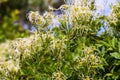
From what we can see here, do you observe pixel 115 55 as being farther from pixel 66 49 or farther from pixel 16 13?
pixel 16 13

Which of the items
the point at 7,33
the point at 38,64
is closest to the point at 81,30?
the point at 38,64

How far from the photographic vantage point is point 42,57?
3.51 metres

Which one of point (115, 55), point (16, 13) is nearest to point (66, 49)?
point (115, 55)

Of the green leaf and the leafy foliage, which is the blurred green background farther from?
the green leaf

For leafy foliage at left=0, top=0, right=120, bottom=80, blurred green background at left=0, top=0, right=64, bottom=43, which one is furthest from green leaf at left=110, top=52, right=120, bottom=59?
blurred green background at left=0, top=0, right=64, bottom=43

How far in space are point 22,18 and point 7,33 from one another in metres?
2.91

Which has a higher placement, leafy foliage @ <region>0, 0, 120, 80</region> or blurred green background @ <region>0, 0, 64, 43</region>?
blurred green background @ <region>0, 0, 64, 43</region>

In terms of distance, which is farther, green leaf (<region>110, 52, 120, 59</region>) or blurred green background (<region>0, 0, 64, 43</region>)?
blurred green background (<region>0, 0, 64, 43</region>)

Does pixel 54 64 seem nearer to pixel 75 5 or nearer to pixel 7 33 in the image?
pixel 75 5

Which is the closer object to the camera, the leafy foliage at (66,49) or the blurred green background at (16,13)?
the leafy foliage at (66,49)

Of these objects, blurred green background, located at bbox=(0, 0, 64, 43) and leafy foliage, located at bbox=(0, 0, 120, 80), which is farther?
blurred green background, located at bbox=(0, 0, 64, 43)

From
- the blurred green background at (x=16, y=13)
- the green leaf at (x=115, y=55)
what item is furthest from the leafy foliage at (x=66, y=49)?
the blurred green background at (x=16, y=13)

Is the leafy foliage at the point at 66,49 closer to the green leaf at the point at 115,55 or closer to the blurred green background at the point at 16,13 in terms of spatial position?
the green leaf at the point at 115,55

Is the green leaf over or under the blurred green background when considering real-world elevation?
under
